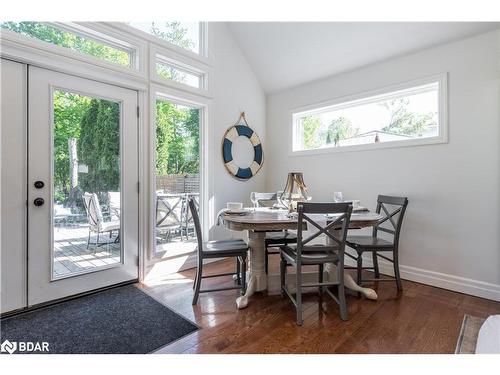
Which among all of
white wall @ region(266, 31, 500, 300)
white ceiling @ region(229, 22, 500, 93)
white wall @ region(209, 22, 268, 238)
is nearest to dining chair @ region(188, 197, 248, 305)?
white wall @ region(209, 22, 268, 238)

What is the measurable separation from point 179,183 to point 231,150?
92 cm

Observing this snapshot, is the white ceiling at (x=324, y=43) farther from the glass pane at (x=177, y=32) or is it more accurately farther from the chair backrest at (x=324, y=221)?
the chair backrest at (x=324, y=221)

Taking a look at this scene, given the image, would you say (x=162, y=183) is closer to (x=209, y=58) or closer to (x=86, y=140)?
(x=86, y=140)

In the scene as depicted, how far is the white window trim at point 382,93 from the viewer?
107 inches

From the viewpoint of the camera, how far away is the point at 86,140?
2543mm

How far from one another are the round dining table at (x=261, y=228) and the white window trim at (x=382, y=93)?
3.39 feet

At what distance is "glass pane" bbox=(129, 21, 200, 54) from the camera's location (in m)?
2.93

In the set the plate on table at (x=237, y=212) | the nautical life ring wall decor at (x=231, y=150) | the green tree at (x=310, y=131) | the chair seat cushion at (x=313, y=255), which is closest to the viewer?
the chair seat cushion at (x=313, y=255)

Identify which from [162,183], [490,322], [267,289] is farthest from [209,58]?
[490,322]

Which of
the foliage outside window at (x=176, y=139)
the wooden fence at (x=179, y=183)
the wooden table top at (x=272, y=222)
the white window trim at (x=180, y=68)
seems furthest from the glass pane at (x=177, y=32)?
the wooden table top at (x=272, y=222)

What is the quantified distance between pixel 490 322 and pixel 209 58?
3.59 metres

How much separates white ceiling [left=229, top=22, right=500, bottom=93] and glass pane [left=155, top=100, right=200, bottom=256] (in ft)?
4.33

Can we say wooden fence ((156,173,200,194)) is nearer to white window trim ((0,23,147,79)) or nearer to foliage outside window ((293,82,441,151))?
white window trim ((0,23,147,79))

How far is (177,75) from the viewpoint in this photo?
323cm
